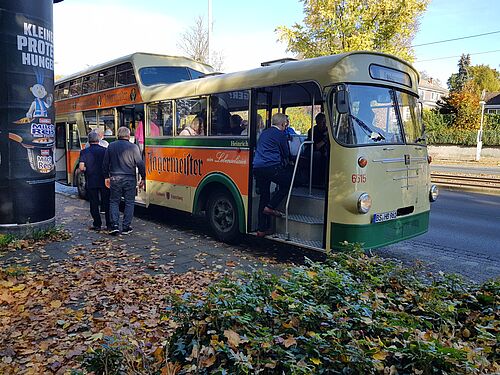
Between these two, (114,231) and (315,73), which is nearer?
(315,73)

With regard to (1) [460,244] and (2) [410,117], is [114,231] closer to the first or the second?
(2) [410,117]

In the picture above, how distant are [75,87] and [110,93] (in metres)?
2.85

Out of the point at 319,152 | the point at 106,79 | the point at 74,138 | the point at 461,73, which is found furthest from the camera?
the point at 461,73

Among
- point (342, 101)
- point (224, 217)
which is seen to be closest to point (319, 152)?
point (342, 101)

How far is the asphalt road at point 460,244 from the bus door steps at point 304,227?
5.33ft

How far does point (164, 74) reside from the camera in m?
10.4

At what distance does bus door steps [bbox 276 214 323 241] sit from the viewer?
20.3ft

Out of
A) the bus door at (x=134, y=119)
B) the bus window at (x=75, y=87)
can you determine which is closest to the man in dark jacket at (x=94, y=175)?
the bus door at (x=134, y=119)

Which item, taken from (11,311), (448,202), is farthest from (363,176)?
(448,202)

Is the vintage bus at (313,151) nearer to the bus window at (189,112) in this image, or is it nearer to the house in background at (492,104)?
the bus window at (189,112)

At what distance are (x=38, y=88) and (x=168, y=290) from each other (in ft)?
14.6

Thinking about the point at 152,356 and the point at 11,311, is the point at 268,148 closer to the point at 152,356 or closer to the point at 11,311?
the point at 11,311

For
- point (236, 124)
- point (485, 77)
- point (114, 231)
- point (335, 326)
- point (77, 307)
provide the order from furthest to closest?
1. point (485, 77)
2. point (114, 231)
3. point (236, 124)
4. point (77, 307)
5. point (335, 326)

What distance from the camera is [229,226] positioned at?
7574 mm
